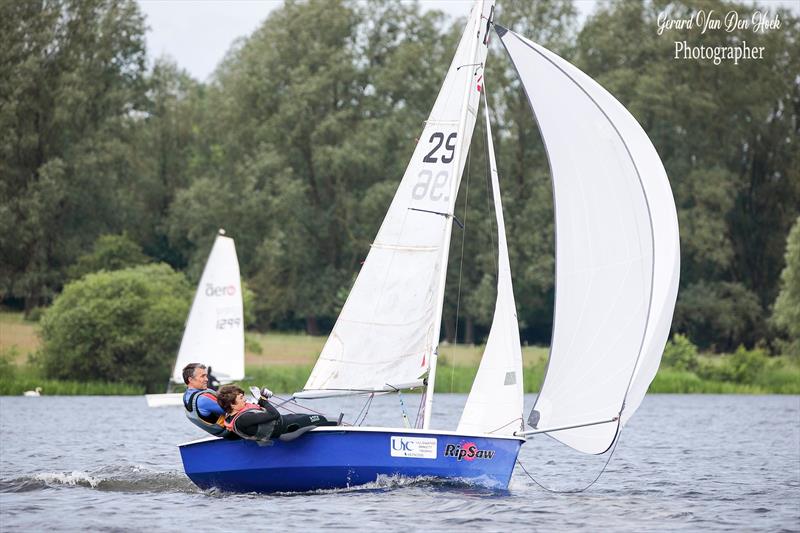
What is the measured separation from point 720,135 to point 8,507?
48.7 m

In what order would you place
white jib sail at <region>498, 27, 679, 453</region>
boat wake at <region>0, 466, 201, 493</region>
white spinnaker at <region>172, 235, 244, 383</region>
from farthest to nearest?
white spinnaker at <region>172, 235, 244, 383</region>
boat wake at <region>0, 466, 201, 493</region>
white jib sail at <region>498, 27, 679, 453</region>

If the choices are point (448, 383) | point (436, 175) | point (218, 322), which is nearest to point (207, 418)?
point (436, 175)

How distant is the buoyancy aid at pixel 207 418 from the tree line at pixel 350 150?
3952 cm

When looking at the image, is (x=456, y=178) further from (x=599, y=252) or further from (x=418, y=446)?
(x=418, y=446)

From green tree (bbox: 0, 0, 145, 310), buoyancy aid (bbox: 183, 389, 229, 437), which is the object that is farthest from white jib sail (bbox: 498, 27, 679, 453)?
green tree (bbox: 0, 0, 145, 310)

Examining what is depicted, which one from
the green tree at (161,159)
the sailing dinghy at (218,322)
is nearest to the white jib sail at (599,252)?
the sailing dinghy at (218,322)

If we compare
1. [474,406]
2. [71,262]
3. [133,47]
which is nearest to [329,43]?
[133,47]

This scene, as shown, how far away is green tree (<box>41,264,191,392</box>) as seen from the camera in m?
40.7

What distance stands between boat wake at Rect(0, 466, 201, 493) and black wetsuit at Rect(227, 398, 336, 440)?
1919mm

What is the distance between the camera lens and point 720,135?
2303 inches

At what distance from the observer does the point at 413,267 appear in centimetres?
1542

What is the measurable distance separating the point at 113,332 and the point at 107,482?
24213 mm

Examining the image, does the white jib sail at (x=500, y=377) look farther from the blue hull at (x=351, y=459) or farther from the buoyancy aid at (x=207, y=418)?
the buoyancy aid at (x=207, y=418)

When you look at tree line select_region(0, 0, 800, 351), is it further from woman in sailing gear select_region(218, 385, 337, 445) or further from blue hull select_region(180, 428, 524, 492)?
woman in sailing gear select_region(218, 385, 337, 445)
